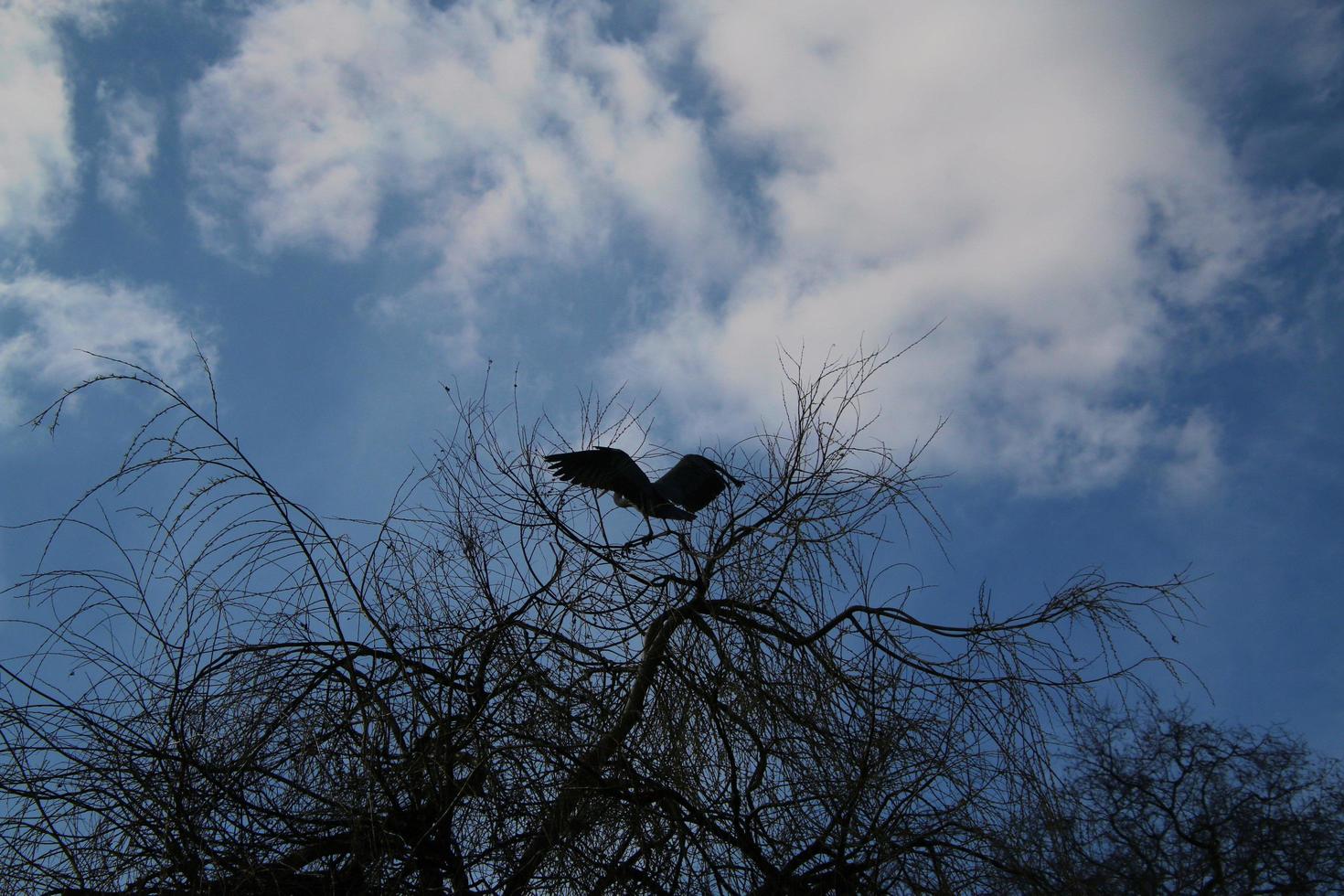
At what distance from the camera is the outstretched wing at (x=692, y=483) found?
379cm

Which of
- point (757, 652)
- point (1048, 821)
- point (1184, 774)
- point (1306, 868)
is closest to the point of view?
point (1048, 821)

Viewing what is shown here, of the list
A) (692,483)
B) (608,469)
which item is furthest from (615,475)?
(692,483)

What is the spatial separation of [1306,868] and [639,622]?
7527 mm

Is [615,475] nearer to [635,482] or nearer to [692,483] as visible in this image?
[635,482]

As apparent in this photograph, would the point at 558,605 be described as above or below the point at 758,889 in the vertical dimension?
above

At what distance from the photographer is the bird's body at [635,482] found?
3727 millimetres

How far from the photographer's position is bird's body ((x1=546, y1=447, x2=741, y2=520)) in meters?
3.73

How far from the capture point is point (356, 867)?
2742mm

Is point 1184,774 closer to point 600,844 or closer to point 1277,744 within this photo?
point 1277,744

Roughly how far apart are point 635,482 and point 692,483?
25 centimetres

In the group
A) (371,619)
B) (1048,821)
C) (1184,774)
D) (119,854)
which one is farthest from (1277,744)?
(119,854)

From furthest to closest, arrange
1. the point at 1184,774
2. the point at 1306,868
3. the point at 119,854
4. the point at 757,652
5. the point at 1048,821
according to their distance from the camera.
A: the point at 1184,774 < the point at 1306,868 < the point at 757,652 < the point at 1048,821 < the point at 119,854

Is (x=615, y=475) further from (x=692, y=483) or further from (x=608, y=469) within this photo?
(x=692, y=483)

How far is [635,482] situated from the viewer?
379cm
